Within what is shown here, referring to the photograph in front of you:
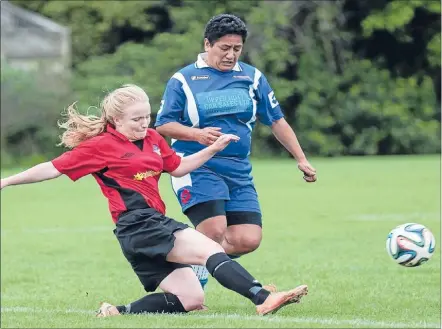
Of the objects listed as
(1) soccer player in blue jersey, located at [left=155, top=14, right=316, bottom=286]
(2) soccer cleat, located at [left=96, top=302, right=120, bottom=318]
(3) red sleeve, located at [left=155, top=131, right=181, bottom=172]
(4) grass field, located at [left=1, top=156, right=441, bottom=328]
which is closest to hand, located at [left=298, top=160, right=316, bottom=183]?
(1) soccer player in blue jersey, located at [left=155, top=14, right=316, bottom=286]

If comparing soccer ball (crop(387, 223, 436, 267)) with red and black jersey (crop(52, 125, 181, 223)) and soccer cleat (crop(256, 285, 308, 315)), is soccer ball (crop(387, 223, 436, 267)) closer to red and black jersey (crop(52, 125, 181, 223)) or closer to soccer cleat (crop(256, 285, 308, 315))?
soccer cleat (crop(256, 285, 308, 315))

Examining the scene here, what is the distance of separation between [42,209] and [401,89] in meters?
18.8

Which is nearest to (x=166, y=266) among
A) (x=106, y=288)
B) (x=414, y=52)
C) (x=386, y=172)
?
(x=106, y=288)

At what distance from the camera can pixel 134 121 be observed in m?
7.03

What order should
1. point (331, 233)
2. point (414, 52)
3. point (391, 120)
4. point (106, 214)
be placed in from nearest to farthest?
point (331, 233), point (106, 214), point (391, 120), point (414, 52)

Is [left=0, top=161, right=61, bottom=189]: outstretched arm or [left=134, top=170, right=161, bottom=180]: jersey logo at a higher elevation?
[left=0, top=161, right=61, bottom=189]: outstretched arm

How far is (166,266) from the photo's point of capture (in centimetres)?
721

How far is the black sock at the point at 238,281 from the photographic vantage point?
670 cm

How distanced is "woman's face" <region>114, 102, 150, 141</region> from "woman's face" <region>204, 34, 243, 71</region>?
1093 millimetres

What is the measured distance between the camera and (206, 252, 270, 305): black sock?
22.0 ft

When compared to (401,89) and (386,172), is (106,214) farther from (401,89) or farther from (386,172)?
(401,89)

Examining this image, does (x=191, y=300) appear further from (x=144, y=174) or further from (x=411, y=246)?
(x=411, y=246)

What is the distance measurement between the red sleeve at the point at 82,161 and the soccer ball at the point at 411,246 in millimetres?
2061

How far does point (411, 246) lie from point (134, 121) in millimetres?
2040
